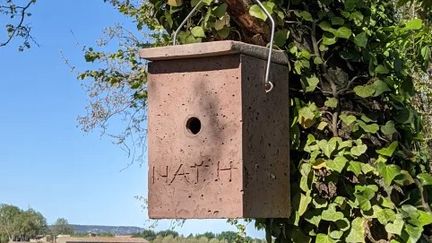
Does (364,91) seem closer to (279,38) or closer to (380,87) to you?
(380,87)

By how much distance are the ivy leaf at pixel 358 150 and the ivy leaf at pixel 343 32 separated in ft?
0.96

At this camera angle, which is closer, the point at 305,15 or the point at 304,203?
the point at 304,203

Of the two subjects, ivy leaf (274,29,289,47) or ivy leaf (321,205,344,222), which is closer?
ivy leaf (321,205,344,222)

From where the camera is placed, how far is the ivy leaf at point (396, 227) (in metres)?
1.62

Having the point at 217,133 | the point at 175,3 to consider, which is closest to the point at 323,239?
the point at 217,133

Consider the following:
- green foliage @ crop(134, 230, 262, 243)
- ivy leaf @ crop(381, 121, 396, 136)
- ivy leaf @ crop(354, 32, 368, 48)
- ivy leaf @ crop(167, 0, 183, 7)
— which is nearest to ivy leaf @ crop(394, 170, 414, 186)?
ivy leaf @ crop(381, 121, 396, 136)

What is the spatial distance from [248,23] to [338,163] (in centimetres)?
45

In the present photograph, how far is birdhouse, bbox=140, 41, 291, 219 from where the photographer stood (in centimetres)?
154

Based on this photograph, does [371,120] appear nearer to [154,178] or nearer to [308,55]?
[308,55]

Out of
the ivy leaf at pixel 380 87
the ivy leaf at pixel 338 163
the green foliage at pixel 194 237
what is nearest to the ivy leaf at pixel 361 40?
the ivy leaf at pixel 380 87

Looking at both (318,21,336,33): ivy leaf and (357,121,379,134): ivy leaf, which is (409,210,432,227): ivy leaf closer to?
(357,121,379,134): ivy leaf

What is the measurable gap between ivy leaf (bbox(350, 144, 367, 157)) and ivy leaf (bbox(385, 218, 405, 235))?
18cm

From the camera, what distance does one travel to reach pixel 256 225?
194 centimetres

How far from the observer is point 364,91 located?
175cm
